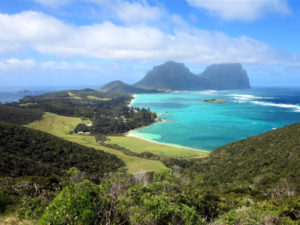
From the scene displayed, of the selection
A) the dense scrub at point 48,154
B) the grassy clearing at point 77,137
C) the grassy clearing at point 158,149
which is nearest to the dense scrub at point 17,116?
the grassy clearing at point 77,137

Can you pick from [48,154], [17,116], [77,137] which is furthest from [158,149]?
[17,116]

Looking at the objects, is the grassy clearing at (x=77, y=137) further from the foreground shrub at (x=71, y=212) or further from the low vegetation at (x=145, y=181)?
the foreground shrub at (x=71, y=212)

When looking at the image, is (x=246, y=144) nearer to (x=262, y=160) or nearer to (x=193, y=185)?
(x=262, y=160)

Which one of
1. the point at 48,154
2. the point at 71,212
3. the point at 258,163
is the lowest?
the point at 258,163

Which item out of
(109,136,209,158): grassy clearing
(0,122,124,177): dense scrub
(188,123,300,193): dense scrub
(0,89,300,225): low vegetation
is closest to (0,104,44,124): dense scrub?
(0,89,300,225): low vegetation

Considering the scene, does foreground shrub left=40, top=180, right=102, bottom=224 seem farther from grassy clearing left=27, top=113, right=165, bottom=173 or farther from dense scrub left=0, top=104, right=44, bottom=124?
dense scrub left=0, top=104, right=44, bottom=124

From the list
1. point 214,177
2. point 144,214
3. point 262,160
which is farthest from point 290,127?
point 144,214

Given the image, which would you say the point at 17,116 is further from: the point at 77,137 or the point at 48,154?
the point at 48,154
